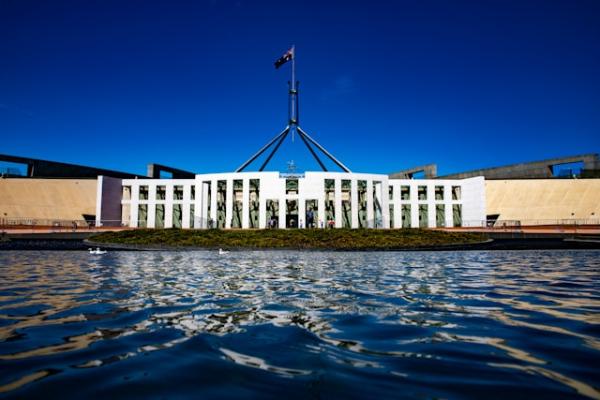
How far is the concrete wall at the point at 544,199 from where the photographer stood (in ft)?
154

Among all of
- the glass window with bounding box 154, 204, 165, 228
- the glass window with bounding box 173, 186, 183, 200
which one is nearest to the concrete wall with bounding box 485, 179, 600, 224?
the glass window with bounding box 173, 186, 183, 200

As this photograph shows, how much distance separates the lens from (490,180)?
165 feet

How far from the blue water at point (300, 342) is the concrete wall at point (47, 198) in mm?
49277

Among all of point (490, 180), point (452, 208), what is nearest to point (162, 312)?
point (452, 208)

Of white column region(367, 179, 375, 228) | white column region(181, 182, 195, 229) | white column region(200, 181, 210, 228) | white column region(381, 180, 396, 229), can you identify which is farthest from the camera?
white column region(181, 182, 195, 229)

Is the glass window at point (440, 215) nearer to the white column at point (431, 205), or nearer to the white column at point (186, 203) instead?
the white column at point (431, 205)

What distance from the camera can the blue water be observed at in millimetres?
2457

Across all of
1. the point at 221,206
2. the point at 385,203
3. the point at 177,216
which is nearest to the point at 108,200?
the point at 177,216

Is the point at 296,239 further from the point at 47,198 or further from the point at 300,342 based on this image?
the point at 47,198

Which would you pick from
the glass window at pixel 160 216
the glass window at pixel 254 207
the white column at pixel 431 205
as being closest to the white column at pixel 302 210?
the glass window at pixel 254 207

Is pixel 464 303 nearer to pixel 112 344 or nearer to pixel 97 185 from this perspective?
pixel 112 344

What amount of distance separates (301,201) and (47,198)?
3390cm

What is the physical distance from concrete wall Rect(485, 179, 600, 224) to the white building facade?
4.74 meters

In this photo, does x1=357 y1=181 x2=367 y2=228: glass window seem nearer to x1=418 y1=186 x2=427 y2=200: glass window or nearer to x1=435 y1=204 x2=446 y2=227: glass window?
x1=418 y1=186 x2=427 y2=200: glass window
